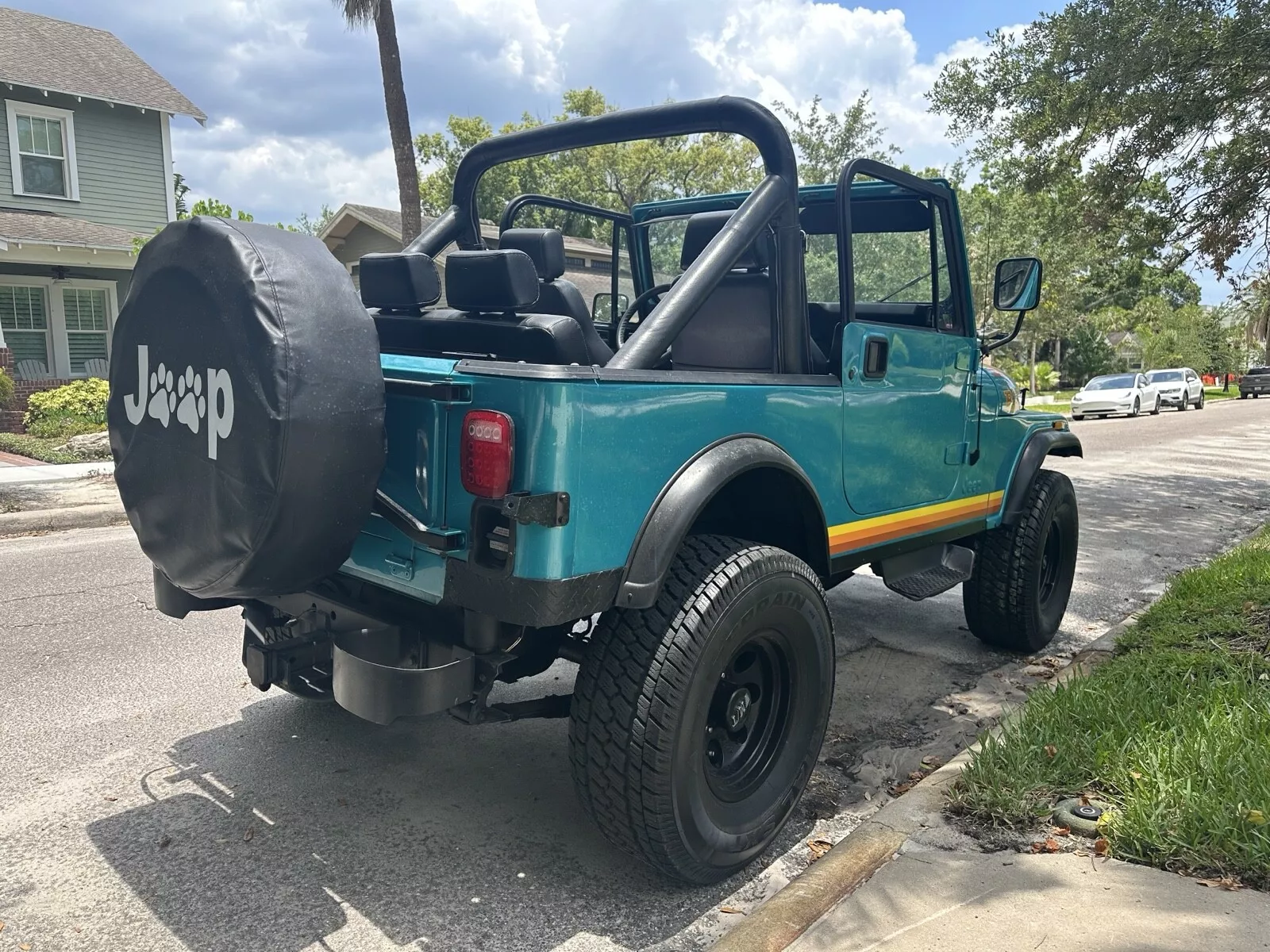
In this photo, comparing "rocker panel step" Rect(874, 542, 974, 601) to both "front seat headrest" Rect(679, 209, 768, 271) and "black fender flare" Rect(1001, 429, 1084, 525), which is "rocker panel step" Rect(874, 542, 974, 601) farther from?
"front seat headrest" Rect(679, 209, 768, 271)

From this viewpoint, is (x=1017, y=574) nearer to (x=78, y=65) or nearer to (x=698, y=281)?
(x=698, y=281)

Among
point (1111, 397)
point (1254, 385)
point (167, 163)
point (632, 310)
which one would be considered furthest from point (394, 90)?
point (1254, 385)

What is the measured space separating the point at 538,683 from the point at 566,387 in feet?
8.17

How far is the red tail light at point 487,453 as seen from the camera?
7.96 feet

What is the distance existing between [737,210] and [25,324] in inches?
709

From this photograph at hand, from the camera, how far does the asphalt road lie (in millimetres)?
2672

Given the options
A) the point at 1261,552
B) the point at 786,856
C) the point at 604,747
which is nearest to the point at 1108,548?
the point at 1261,552

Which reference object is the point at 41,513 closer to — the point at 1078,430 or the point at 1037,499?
the point at 1037,499

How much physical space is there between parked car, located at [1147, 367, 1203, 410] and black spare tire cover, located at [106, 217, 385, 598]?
32699mm

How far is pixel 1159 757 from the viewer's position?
3094mm

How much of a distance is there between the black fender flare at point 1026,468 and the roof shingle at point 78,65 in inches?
705

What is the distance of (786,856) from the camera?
310 centimetres

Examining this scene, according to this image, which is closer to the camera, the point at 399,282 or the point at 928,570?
the point at 399,282

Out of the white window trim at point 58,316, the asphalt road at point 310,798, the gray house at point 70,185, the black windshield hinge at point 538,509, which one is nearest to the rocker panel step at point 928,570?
the asphalt road at point 310,798
